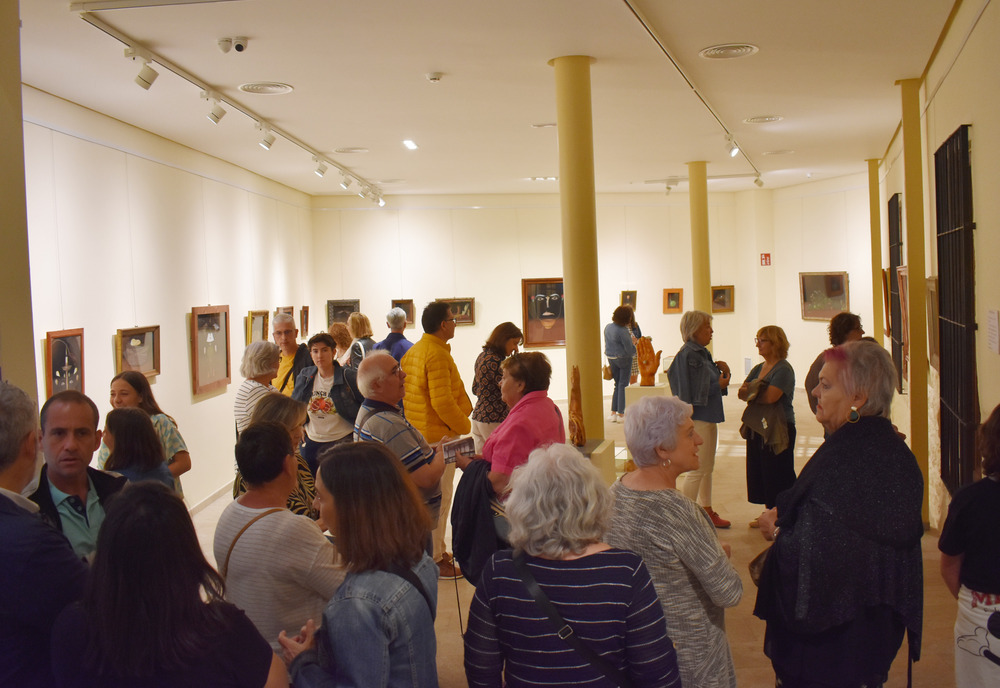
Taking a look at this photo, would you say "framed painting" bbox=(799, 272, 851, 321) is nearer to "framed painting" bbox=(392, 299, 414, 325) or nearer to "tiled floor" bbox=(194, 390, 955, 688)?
"framed painting" bbox=(392, 299, 414, 325)

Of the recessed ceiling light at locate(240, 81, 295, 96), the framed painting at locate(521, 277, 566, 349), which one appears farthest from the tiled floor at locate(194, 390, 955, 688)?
the framed painting at locate(521, 277, 566, 349)

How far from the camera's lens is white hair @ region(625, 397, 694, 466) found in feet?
9.95

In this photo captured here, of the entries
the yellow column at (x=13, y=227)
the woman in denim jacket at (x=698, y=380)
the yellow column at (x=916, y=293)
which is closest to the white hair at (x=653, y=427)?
the yellow column at (x=13, y=227)

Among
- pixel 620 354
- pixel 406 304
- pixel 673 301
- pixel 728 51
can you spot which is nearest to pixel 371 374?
pixel 728 51

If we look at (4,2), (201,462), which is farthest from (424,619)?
(201,462)

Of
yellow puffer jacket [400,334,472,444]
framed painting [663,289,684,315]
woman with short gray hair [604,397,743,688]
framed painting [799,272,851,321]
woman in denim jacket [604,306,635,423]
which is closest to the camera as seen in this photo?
woman with short gray hair [604,397,743,688]

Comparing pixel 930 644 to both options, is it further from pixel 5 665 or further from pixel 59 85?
pixel 59 85

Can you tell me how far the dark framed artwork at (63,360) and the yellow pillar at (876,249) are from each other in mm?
12285

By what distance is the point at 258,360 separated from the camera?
6.16 metres

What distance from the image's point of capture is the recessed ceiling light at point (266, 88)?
24.5ft

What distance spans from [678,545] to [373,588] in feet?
3.63

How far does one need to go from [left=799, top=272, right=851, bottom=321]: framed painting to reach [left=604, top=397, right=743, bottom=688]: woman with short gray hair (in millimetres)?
14936

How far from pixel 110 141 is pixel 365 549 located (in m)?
7.18

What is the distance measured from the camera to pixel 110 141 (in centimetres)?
812
